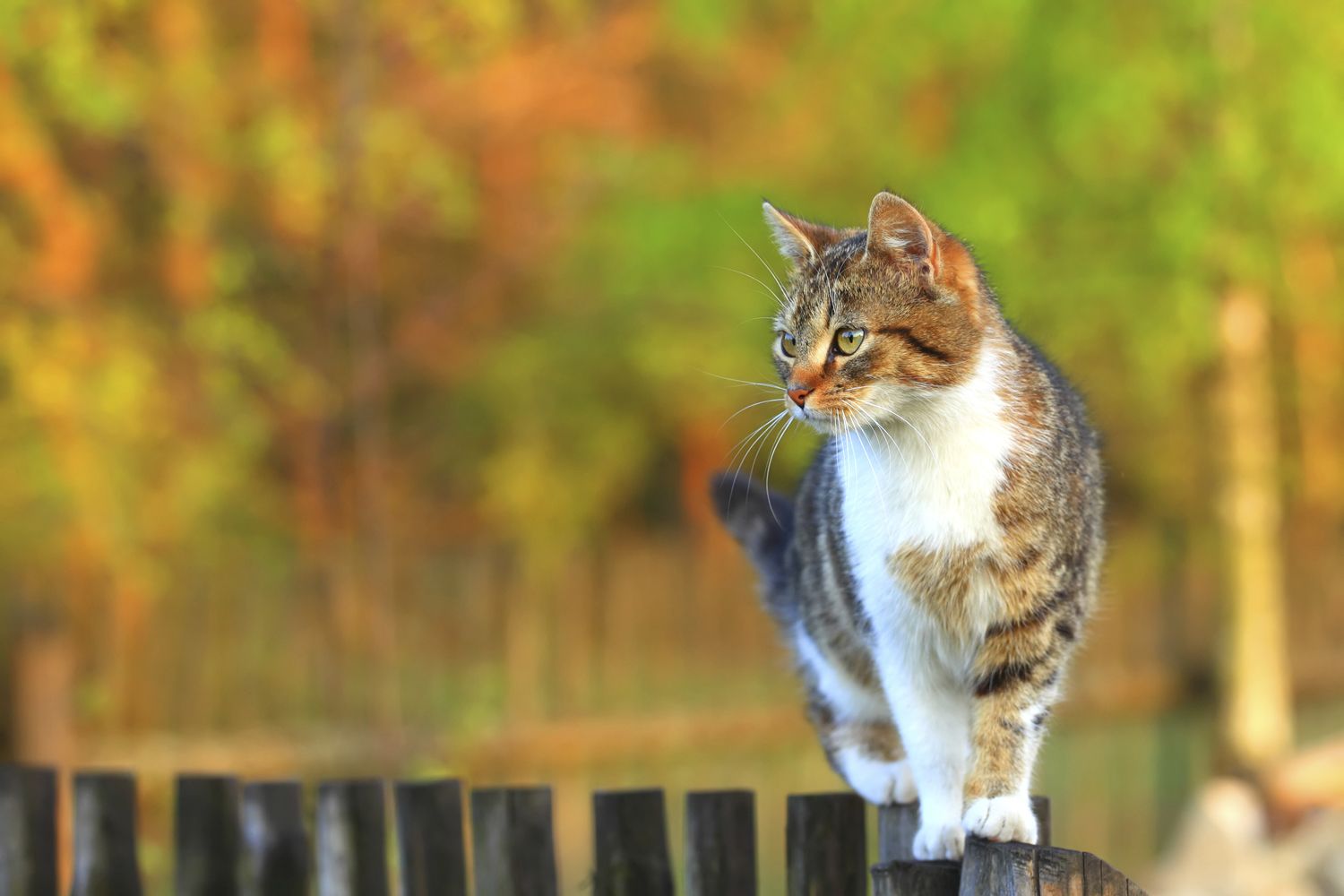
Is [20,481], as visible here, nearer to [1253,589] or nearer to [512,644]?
[512,644]

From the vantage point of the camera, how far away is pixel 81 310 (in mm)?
6883

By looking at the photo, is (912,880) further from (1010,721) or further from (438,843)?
(438,843)

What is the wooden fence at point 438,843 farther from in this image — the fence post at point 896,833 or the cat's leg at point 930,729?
the cat's leg at point 930,729

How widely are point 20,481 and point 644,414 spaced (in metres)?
5.55

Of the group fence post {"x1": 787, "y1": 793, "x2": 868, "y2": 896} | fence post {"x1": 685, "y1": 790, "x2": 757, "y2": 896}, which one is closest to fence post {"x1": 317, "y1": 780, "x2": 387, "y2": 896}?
fence post {"x1": 685, "y1": 790, "x2": 757, "y2": 896}

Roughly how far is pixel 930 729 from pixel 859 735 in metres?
0.44

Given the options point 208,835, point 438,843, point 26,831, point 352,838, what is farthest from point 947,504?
point 26,831

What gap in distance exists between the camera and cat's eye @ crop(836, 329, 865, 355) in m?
2.72

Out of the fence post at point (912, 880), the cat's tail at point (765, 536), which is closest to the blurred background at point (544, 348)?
the cat's tail at point (765, 536)

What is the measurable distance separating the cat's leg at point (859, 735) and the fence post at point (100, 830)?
4.79 feet

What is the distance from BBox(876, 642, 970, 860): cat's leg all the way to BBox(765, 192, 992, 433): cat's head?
45cm

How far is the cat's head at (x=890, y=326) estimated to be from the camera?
2668mm

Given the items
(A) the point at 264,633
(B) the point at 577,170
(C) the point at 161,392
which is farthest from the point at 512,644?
(B) the point at 577,170

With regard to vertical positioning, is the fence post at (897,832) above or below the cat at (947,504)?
below
